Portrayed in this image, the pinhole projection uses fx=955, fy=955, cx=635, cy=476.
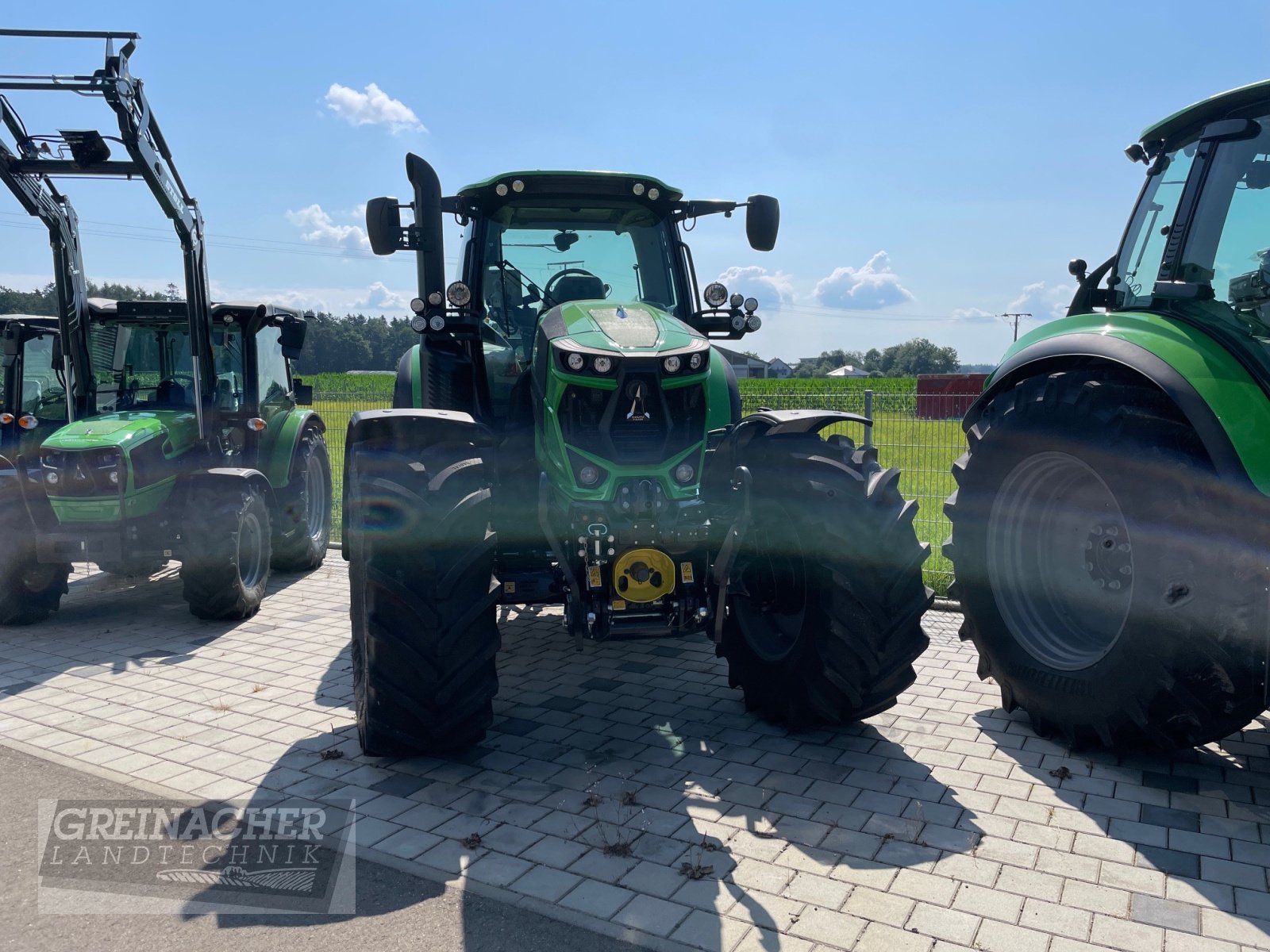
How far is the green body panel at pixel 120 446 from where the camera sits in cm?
679

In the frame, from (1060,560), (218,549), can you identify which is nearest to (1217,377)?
(1060,560)

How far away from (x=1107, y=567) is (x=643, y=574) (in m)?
2.10

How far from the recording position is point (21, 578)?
22.4 ft

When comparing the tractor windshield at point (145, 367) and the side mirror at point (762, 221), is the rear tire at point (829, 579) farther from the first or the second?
the tractor windshield at point (145, 367)

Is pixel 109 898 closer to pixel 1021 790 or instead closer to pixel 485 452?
pixel 485 452

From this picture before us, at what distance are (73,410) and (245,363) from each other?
1386 millimetres

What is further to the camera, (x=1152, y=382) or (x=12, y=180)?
(x=12, y=180)

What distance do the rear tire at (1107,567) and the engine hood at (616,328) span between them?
5.49ft

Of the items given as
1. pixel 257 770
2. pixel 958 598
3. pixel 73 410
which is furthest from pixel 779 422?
pixel 73 410

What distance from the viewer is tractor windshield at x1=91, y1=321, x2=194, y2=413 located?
25.8ft

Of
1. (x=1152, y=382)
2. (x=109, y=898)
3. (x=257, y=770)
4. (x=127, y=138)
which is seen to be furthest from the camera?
(x=127, y=138)

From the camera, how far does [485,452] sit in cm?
485

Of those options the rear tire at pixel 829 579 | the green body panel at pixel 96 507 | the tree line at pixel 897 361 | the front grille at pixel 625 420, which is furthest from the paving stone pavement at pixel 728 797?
the tree line at pixel 897 361

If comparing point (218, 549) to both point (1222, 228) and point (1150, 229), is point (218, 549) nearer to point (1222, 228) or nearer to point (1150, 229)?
point (1150, 229)
